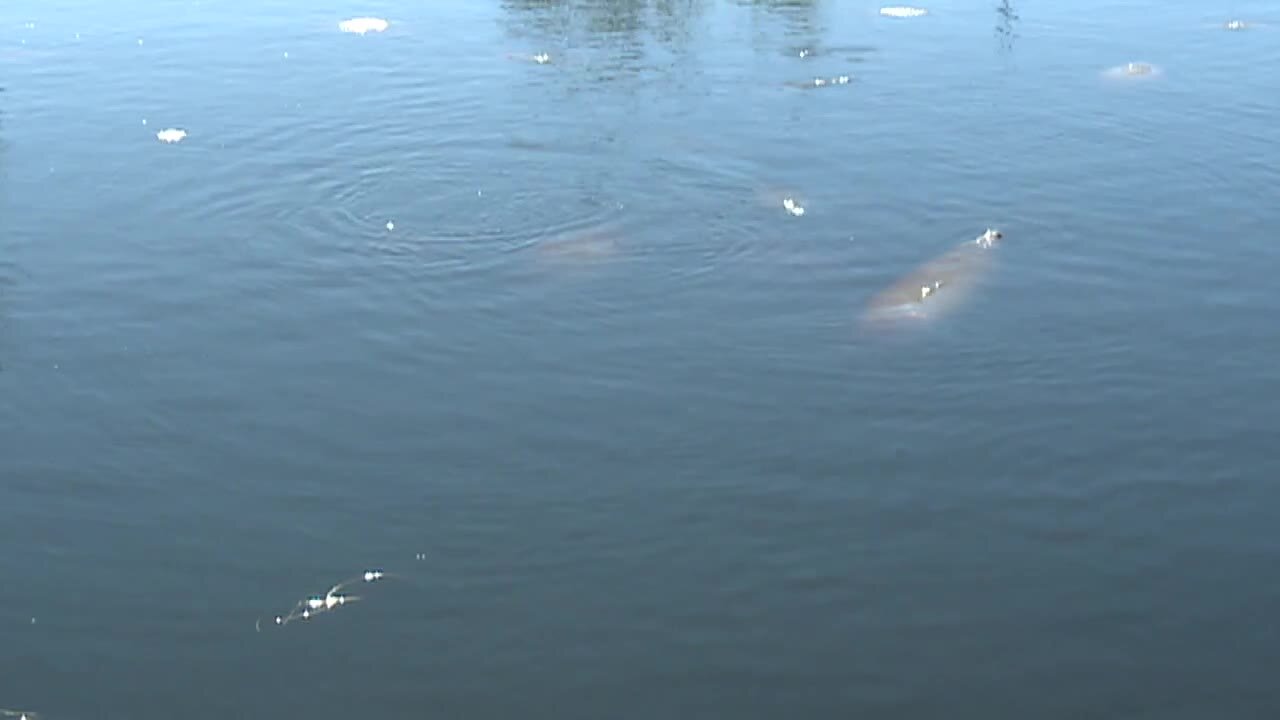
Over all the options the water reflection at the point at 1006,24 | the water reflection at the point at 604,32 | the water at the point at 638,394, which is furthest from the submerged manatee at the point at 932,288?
the water reflection at the point at 1006,24

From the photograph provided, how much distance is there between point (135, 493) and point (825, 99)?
1207cm

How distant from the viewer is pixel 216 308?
49.8ft

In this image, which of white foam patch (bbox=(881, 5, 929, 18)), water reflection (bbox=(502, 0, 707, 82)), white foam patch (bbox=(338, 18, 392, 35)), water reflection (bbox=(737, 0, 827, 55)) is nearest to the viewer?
water reflection (bbox=(502, 0, 707, 82))

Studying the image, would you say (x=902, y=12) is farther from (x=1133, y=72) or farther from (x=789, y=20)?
(x=1133, y=72)

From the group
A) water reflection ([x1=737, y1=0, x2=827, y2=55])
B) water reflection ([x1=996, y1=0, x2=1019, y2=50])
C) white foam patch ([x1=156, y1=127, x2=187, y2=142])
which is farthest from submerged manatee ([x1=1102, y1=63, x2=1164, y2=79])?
white foam patch ([x1=156, y1=127, x2=187, y2=142])

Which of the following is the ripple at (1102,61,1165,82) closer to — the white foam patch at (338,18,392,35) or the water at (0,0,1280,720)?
the water at (0,0,1280,720)

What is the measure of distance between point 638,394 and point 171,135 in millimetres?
9242

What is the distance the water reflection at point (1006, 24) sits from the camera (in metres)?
24.4

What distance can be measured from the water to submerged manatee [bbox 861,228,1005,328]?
0.72 feet

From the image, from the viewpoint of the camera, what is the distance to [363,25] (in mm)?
26141

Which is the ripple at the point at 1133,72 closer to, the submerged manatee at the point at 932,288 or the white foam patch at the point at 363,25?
the submerged manatee at the point at 932,288

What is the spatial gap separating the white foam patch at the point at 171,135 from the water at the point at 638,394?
213mm

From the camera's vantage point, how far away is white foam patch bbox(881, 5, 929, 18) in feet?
86.2

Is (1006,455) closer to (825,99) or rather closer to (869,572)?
(869,572)
